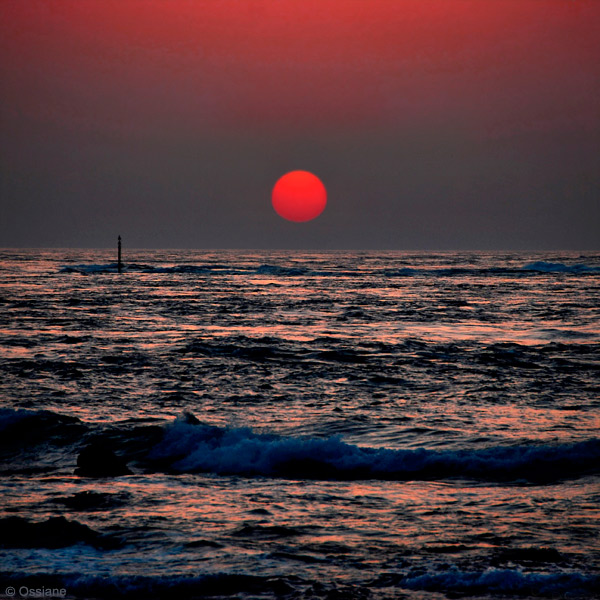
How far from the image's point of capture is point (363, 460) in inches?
450

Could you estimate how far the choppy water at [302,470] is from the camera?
723cm

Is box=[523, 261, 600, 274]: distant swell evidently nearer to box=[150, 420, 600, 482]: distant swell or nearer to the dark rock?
box=[150, 420, 600, 482]: distant swell

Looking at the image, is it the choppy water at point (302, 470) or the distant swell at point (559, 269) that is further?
the distant swell at point (559, 269)

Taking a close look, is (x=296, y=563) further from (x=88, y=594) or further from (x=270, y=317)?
(x=270, y=317)

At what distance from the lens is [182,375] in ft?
64.4

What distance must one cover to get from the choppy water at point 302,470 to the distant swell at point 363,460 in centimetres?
4

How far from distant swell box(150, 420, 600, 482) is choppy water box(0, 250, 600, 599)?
0.13 ft

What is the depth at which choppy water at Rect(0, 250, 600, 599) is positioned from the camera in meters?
7.23

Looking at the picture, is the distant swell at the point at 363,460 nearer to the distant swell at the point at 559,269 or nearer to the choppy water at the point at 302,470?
the choppy water at the point at 302,470

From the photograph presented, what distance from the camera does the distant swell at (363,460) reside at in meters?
10.9

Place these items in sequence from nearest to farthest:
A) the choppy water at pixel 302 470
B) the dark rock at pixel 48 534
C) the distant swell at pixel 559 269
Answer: the choppy water at pixel 302 470
the dark rock at pixel 48 534
the distant swell at pixel 559 269

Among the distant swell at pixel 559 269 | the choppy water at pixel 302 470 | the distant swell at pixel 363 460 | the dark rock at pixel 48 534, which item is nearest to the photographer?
the choppy water at pixel 302 470

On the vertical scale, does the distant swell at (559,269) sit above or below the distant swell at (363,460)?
above

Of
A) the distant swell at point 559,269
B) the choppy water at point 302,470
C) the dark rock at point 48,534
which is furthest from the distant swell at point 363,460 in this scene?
the distant swell at point 559,269
